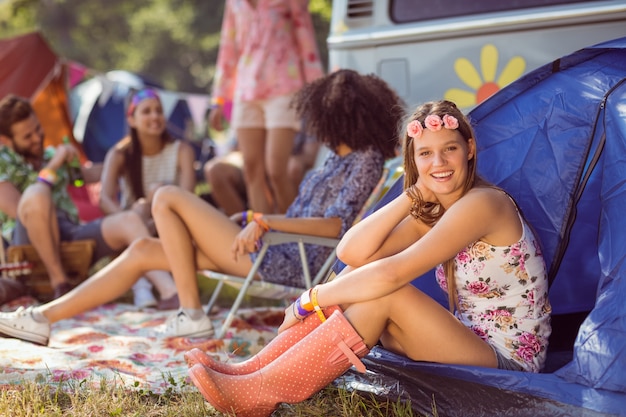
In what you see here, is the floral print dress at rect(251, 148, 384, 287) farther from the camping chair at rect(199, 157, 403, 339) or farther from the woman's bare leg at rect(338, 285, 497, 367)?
the woman's bare leg at rect(338, 285, 497, 367)

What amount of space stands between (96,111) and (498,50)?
18.0 ft

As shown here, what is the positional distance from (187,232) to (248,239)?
0.35 meters

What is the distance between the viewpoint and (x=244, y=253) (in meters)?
3.71

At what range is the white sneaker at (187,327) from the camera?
381 cm

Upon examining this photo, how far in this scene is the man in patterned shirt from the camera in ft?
16.0

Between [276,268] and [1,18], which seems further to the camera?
[1,18]

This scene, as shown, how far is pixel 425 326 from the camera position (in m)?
2.60

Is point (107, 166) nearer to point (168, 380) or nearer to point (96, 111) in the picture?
point (168, 380)

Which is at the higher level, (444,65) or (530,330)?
(444,65)

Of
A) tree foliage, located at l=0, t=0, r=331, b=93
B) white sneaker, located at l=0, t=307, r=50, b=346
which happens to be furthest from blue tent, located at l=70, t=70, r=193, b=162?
tree foliage, located at l=0, t=0, r=331, b=93

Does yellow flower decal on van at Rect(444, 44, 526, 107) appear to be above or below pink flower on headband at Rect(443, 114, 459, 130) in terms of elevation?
below

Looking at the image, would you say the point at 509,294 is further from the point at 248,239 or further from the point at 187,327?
the point at 187,327

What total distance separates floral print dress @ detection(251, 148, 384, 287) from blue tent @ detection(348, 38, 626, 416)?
2.10 ft

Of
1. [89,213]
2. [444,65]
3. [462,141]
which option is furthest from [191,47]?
[462,141]
